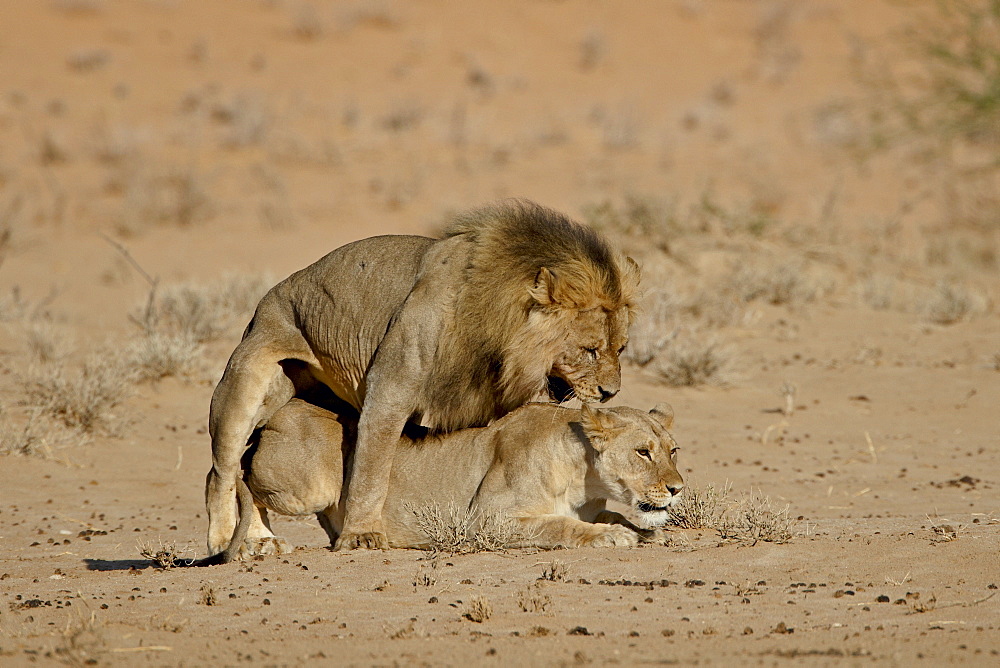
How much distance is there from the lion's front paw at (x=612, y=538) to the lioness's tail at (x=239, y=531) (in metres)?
1.96

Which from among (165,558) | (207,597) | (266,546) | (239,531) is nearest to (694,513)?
(266,546)

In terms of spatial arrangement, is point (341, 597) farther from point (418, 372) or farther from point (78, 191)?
point (78, 191)

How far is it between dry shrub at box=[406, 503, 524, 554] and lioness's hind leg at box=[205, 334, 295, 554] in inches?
49.7

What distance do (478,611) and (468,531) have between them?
1.59 m

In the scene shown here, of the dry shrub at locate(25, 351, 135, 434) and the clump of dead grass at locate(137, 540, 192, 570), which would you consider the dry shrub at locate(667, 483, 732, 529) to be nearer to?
the clump of dead grass at locate(137, 540, 192, 570)

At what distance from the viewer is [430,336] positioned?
7.21 m

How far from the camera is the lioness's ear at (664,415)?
24.2 feet

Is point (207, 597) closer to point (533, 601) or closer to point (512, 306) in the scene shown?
point (533, 601)

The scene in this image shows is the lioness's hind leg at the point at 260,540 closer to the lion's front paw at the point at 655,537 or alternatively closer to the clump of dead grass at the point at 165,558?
the clump of dead grass at the point at 165,558

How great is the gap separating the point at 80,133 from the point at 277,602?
22.2 metres

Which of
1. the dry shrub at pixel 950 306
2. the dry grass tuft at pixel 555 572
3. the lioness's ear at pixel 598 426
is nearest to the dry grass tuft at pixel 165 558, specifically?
Result: the dry grass tuft at pixel 555 572

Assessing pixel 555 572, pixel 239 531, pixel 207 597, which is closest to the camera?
pixel 207 597

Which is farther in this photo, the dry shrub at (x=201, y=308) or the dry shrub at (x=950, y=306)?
the dry shrub at (x=950, y=306)

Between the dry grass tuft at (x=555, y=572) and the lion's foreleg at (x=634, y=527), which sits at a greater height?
the dry grass tuft at (x=555, y=572)
